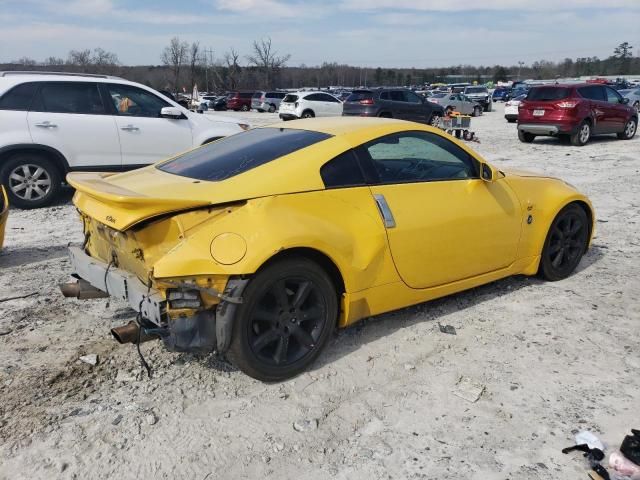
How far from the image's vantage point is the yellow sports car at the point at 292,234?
3.07 meters

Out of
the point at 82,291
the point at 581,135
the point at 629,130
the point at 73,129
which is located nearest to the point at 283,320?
the point at 82,291

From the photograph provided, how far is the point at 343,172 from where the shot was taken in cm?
365

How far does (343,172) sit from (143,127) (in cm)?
579

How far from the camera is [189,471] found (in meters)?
2.66

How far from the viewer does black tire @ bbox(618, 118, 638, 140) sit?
1716 centimetres

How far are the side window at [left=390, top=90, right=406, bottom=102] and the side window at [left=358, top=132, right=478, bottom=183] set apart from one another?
61.6ft

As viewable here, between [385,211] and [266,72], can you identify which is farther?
[266,72]

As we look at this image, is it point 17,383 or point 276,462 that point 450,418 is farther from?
point 17,383

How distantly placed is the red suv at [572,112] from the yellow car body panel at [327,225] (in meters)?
12.0

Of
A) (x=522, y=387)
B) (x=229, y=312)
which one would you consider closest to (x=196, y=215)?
(x=229, y=312)

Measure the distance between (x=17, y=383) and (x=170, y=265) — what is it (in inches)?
51.0

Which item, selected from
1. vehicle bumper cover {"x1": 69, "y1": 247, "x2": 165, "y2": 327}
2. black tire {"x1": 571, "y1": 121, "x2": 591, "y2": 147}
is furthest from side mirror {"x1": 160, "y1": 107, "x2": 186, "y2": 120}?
black tire {"x1": 571, "y1": 121, "x2": 591, "y2": 147}

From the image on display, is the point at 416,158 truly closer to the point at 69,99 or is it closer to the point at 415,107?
the point at 69,99

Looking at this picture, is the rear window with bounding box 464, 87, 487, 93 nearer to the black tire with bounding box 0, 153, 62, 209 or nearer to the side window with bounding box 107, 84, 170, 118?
the side window with bounding box 107, 84, 170, 118
